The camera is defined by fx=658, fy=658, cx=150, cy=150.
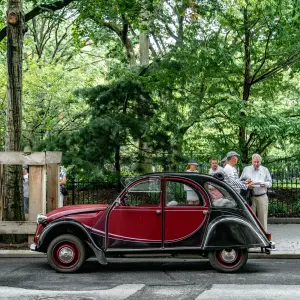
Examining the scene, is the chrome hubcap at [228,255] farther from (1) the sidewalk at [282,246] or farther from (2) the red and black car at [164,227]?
(1) the sidewalk at [282,246]

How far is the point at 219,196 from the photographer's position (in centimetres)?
1067

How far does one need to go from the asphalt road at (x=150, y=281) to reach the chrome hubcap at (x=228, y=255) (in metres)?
0.27

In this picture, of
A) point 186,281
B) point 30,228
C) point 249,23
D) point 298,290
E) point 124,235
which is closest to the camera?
point 298,290

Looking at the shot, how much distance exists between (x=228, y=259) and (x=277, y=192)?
863 centimetres

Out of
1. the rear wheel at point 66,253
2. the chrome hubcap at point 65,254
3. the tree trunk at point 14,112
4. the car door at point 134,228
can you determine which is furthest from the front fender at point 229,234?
the tree trunk at point 14,112

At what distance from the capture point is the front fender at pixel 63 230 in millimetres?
10484

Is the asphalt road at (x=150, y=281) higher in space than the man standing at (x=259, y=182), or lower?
lower

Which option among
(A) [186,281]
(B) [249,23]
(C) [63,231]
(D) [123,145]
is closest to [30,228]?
(C) [63,231]

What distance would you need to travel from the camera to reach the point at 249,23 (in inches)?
709

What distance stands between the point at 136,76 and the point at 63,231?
28.2 feet

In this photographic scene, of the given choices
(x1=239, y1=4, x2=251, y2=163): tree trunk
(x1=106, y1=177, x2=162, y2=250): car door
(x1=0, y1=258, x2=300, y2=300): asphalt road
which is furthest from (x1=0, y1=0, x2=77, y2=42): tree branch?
(x1=106, y1=177, x2=162, y2=250): car door

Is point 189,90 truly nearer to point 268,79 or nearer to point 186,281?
point 268,79

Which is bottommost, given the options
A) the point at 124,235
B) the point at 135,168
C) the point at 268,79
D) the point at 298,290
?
the point at 298,290

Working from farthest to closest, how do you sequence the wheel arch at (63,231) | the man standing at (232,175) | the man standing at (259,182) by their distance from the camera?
the man standing at (259,182) < the man standing at (232,175) < the wheel arch at (63,231)
